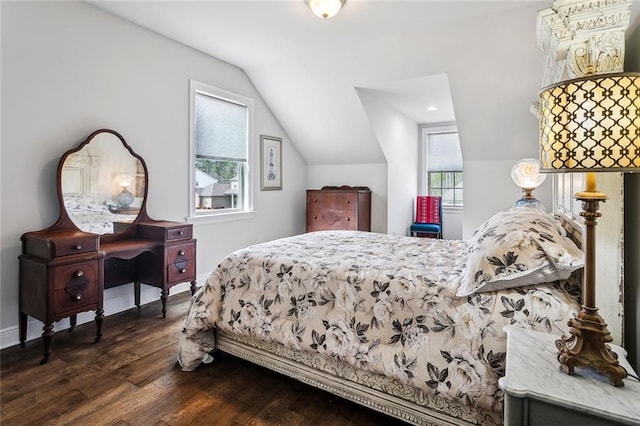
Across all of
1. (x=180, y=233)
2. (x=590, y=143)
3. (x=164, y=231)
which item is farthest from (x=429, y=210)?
(x=590, y=143)

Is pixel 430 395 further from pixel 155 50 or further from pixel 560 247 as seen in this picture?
pixel 155 50

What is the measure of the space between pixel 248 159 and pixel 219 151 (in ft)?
1.50

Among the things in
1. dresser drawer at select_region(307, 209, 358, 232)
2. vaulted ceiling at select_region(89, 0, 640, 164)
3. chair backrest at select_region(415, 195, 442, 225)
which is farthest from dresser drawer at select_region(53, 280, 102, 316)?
chair backrest at select_region(415, 195, 442, 225)

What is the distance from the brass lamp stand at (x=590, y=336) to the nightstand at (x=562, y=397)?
32 mm

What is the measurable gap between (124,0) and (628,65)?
334 centimetres

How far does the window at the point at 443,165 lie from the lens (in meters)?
6.22

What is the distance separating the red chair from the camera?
5777 mm

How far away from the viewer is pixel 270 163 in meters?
4.93

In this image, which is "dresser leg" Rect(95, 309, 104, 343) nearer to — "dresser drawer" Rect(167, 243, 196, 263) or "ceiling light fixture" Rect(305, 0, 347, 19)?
"dresser drawer" Rect(167, 243, 196, 263)

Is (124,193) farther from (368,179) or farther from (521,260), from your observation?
(368,179)

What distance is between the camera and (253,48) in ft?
12.4

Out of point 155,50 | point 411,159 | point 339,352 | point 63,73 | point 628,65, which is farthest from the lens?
point 411,159

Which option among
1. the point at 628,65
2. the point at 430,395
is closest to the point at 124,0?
the point at 628,65

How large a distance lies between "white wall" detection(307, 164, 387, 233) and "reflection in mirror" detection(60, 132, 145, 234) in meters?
2.93
